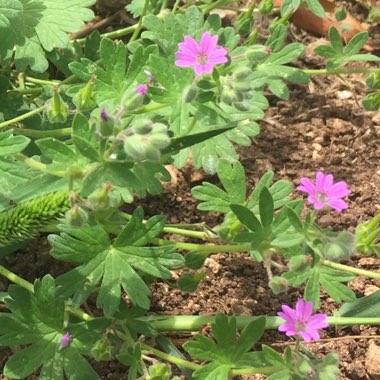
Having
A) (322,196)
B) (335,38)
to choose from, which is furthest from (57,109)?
(335,38)

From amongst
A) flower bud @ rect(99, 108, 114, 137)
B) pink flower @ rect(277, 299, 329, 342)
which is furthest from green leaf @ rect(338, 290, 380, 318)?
flower bud @ rect(99, 108, 114, 137)

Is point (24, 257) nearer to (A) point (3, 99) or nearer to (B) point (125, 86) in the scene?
(A) point (3, 99)

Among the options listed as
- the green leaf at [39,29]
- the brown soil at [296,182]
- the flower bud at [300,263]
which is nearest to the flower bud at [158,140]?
the flower bud at [300,263]

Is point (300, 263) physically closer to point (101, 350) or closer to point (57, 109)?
point (101, 350)

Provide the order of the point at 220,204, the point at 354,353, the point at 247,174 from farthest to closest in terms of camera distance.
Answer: the point at 247,174 → the point at 354,353 → the point at 220,204

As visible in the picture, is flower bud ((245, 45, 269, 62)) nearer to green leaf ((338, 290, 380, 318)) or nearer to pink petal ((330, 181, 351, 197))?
pink petal ((330, 181, 351, 197))

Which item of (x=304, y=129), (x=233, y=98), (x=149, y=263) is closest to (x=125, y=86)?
(x=233, y=98)

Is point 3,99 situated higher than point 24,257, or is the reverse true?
point 3,99

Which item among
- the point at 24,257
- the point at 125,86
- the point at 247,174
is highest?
the point at 125,86
